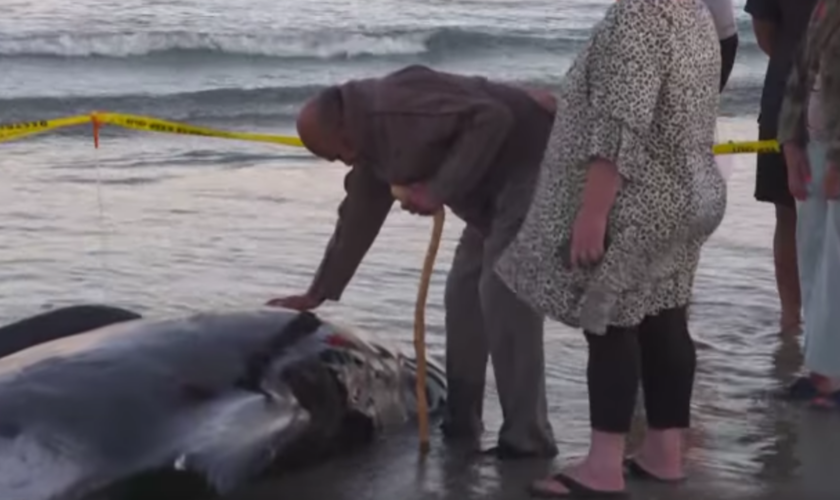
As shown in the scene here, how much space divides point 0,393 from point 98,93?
42.9ft

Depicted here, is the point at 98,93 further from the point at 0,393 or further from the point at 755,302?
the point at 0,393

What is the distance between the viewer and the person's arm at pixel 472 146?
5348 mm

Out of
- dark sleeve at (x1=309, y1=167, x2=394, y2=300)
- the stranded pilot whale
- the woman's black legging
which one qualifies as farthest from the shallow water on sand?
dark sleeve at (x1=309, y1=167, x2=394, y2=300)

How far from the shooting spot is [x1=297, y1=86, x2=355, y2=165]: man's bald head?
547 cm

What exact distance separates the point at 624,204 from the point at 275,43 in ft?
55.8

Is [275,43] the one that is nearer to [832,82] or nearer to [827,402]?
[827,402]

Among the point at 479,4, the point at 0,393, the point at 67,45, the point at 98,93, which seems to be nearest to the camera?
the point at 0,393

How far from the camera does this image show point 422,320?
577 centimetres

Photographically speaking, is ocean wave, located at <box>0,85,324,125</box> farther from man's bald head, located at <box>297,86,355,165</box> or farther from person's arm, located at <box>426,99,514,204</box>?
person's arm, located at <box>426,99,514,204</box>

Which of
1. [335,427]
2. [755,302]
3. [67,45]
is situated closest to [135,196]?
[755,302]

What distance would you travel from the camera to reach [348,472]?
5656 millimetres

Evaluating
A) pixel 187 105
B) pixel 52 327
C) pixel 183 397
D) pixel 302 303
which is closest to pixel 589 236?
pixel 183 397

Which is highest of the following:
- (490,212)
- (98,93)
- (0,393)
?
(490,212)

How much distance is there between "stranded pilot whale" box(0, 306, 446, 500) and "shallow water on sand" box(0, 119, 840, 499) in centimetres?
16
